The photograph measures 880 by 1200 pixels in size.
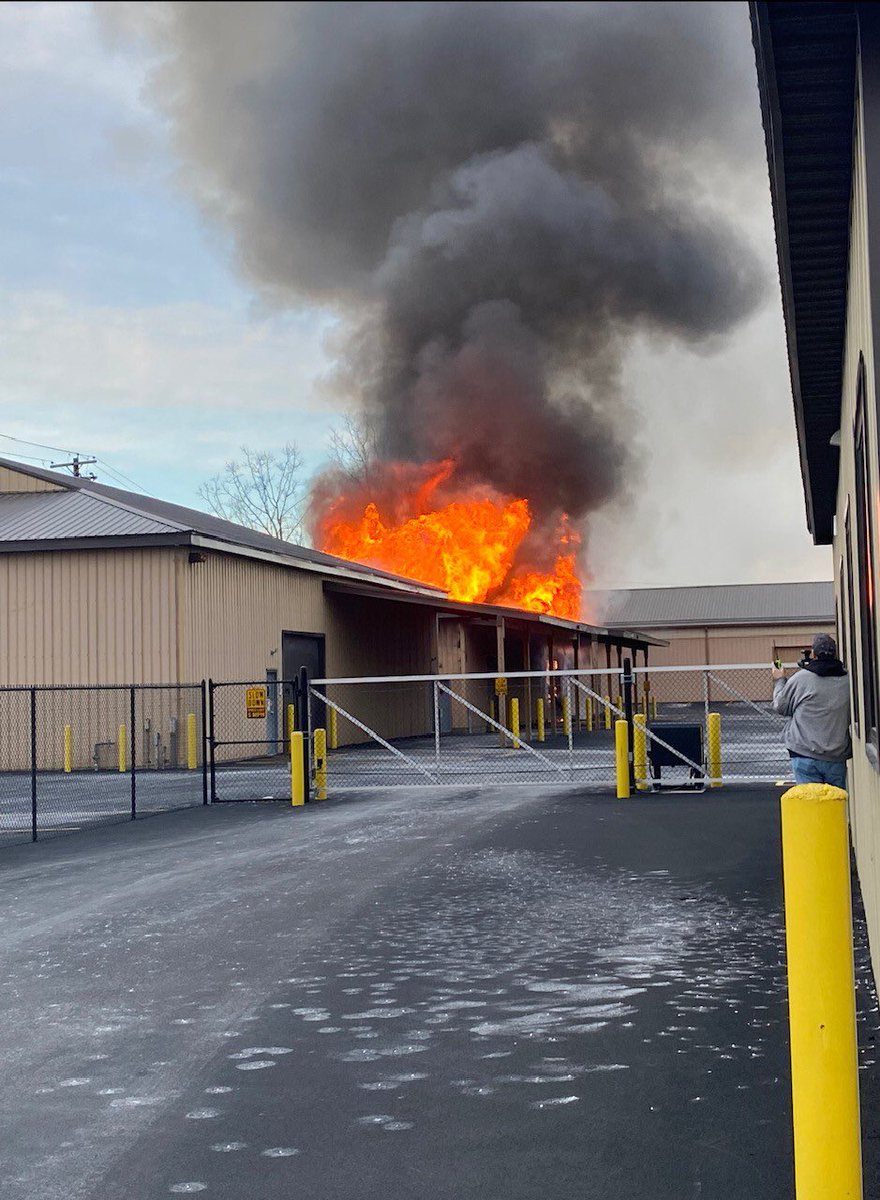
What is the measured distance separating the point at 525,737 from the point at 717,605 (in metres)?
43.2

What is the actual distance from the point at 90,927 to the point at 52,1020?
2445mm

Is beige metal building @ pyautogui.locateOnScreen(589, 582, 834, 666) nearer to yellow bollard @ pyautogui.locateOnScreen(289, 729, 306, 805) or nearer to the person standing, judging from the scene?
yellow bollard @ pyautogui.locateOnScreen(289, 729, 306, 805)

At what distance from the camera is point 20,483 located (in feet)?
96.7

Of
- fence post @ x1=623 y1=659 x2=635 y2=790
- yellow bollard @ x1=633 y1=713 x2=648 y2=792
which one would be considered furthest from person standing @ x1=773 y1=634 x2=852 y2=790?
yellow bollard @ x1=633 y1=713 x2=648 y2=792

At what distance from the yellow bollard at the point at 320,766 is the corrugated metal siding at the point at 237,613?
293 inches

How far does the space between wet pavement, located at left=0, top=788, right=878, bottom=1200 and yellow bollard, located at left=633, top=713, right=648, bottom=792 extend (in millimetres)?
6265

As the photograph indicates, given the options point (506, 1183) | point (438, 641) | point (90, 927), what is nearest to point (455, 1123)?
point (506, 1183)

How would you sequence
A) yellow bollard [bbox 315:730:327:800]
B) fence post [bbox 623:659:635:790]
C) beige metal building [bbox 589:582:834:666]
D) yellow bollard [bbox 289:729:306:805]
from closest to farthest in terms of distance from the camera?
fence post [bbox 623:659:635:790]
yellow bollard [bbox 289:729:306:805]
yellow bollard [bbox 315:730:327:800]
beige metal building [bbox 589:582:834:666]

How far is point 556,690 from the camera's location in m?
43.1

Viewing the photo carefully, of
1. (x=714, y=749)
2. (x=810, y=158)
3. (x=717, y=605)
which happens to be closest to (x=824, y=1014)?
(x=810, y=158)

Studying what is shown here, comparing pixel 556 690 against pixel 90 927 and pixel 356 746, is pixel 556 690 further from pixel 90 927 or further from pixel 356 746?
pixel 90 927

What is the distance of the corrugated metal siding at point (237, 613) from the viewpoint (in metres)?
25.7

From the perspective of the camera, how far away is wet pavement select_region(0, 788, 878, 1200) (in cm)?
437

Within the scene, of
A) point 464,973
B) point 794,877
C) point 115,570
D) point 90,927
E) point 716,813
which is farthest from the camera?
point 115,570
